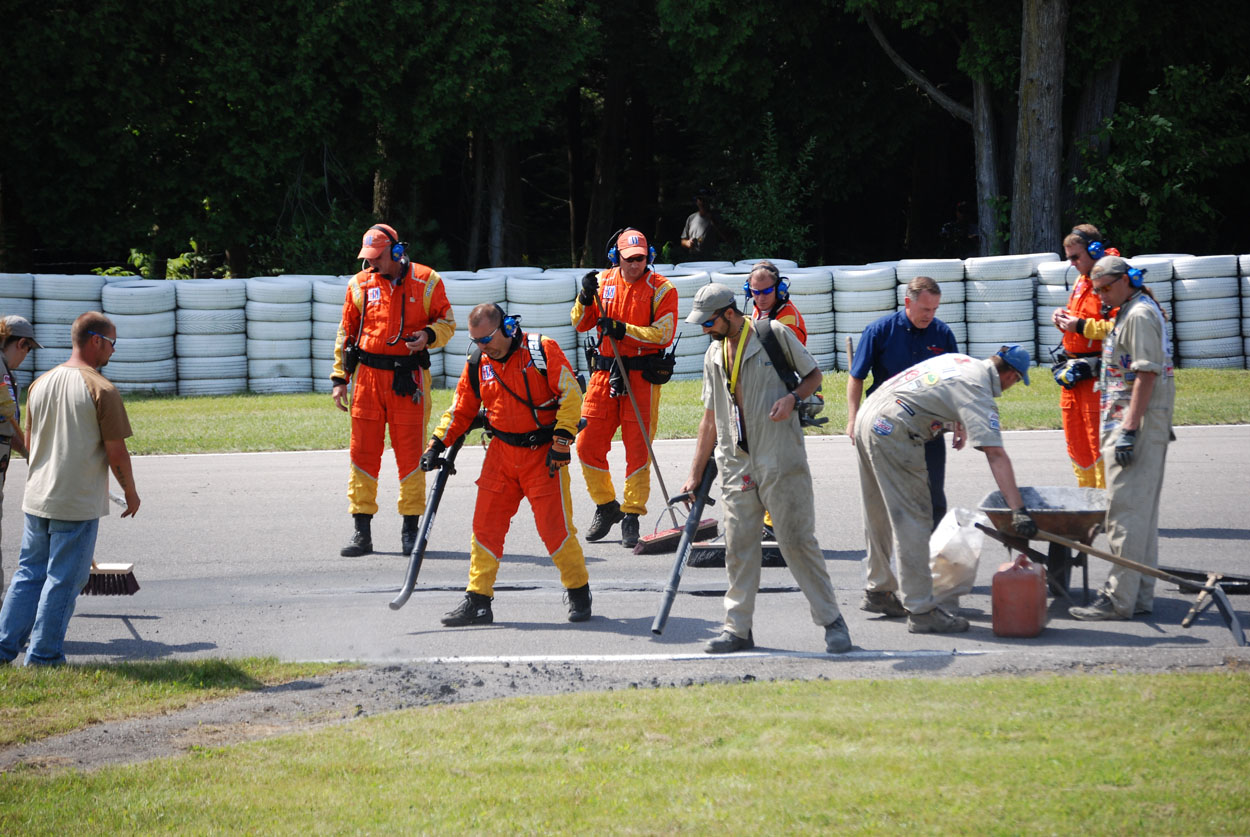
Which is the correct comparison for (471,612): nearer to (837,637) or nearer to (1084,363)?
(837,637)

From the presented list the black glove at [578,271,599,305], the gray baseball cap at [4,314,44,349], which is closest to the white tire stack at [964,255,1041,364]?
the black glove at [578,271,599,305]

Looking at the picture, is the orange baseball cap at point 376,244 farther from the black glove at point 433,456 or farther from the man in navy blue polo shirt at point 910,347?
the man in navy blue polo shirt at point 910,347

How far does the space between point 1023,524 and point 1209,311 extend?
1304 cm

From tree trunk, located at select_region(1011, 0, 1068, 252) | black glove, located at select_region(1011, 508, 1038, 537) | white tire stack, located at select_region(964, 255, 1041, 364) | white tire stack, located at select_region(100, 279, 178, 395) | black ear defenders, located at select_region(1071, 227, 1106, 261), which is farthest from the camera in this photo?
tree trunk, located at select_region(1011, 0, 1068, 252)

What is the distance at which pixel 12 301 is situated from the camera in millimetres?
17531

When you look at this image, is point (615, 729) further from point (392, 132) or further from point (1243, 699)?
point (392, 132)

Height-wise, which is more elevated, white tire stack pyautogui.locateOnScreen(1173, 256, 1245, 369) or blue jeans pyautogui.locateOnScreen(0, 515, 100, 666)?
white tire stack pyautogui.locateOnScreen(1173, 256, 1245, 369)

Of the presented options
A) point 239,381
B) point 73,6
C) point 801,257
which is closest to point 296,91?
point 73,6

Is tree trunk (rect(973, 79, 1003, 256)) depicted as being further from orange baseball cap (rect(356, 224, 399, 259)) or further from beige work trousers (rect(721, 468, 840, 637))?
beige work trousers (rect(721, 468, 840, 637))

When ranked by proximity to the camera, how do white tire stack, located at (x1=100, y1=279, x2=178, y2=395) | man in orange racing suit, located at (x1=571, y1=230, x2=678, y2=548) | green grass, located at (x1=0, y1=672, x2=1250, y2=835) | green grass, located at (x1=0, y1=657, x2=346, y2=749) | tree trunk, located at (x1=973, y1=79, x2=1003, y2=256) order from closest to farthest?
green grass, located at (x1=0, y1=672, x2=1250, y2=835), green grass, located at (x1=0, y1=657, x2=346, y2=749), man in orange racing suit, located at (x1=571, y1=230, x2=678, y2=548), white tire stack, located at (x1=100, y1=279, x2=178, y2=395), tree trunk, located at (x1=973, y1=79, x2=1003, y2=256)

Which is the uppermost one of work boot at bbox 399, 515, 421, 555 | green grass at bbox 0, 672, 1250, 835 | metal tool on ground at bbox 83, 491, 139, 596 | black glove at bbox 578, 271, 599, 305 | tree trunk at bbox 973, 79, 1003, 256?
tree trunk at bbox 973, 79, 1003, 256

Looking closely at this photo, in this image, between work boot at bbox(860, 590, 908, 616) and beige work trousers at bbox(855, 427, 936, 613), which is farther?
work boot at bbox(860, 590, 908, 616)

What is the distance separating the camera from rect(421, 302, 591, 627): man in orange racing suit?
7730 mm

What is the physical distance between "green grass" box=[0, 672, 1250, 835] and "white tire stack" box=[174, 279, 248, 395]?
12.8m
